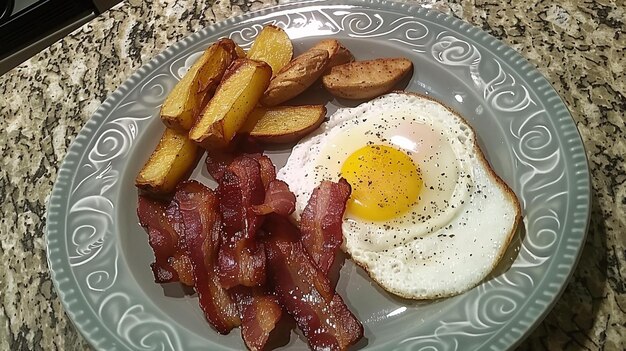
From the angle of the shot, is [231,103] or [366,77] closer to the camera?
[231,103]

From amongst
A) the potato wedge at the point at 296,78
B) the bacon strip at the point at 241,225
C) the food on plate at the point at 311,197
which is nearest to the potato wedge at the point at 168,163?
the food on plate at the point at 311,197

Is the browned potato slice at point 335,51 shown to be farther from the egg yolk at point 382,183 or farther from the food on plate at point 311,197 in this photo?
the egg yolk at point 382,183

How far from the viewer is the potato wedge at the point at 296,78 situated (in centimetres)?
187

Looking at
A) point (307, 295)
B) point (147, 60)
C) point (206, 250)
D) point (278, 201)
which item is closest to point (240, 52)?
point (147, 60)

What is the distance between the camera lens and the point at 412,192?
5.45 ft

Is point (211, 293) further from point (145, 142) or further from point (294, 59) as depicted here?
point (294, 59)

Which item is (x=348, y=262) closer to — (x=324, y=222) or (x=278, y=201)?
(x=324, y=222)

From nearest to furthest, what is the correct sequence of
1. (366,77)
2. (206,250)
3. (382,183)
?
(206,250)
(382,183)
(366,77)

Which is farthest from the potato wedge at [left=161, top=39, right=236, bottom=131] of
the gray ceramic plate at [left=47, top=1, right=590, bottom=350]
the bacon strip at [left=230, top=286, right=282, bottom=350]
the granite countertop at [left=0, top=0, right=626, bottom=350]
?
the bacon strip at [left=230, top=286, right=282, bottom=350]

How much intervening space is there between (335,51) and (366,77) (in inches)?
5.6

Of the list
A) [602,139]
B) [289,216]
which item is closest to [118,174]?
[289,216]

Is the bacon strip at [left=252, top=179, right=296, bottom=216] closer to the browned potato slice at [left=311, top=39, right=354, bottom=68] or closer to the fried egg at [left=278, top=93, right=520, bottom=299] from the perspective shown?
the fried egg at [left=278, top=93, right=520, bottom=299]

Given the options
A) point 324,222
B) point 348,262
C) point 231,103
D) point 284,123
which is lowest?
point 348,262

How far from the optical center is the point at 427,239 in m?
1.59
